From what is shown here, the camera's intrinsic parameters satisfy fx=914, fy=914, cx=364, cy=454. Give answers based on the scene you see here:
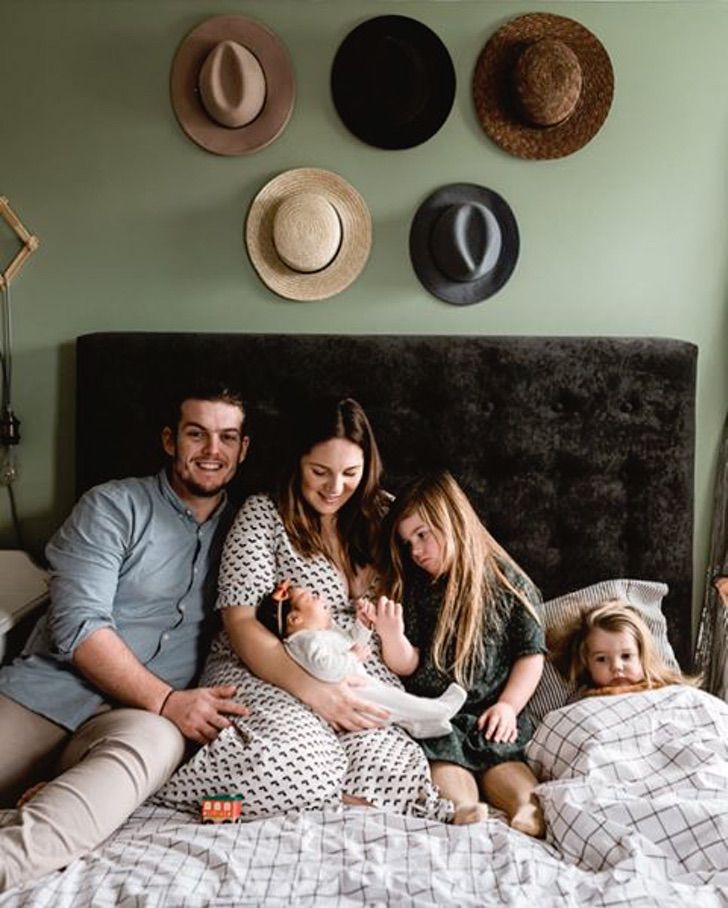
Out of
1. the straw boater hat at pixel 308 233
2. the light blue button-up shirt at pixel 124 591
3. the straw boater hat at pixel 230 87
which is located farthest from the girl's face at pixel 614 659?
the straw boater hat at pixel 230 87

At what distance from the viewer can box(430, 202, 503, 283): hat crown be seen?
2.38 m

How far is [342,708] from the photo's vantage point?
1.85m

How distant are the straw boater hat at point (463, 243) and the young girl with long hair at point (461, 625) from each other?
611mm

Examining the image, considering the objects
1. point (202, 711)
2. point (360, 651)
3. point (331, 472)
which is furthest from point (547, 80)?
point (202, 711)

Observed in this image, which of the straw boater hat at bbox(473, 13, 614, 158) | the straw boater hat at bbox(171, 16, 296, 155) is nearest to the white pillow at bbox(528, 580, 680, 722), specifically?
the straw boater hat at bbox(473, 13, 614, 158)

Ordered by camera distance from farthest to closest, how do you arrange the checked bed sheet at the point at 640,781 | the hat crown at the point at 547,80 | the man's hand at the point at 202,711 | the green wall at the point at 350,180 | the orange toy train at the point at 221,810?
the green wall at the point at 350,180 < the hat crown at the point at 547,80 < the man's hand at the point at 202,711 < the orange toy train at the point at 221,810 < the checked bed sheet at the point at 640,781

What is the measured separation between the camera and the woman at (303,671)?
1683mm

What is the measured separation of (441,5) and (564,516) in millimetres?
1376

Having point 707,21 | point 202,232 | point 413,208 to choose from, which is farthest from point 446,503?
point 707,21

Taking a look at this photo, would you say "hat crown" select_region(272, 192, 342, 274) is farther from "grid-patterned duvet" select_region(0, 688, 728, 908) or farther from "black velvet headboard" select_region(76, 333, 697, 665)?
"grid-patterned duvet" select_region(0, 688, 728, 908)

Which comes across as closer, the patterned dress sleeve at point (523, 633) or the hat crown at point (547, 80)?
the patterned dress sleeve at point (523, 633)

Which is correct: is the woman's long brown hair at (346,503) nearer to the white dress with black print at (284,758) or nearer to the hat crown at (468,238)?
the white dress with black print at (284,758)

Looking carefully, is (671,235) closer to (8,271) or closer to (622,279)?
(622,279)

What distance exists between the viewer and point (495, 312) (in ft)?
8.14
